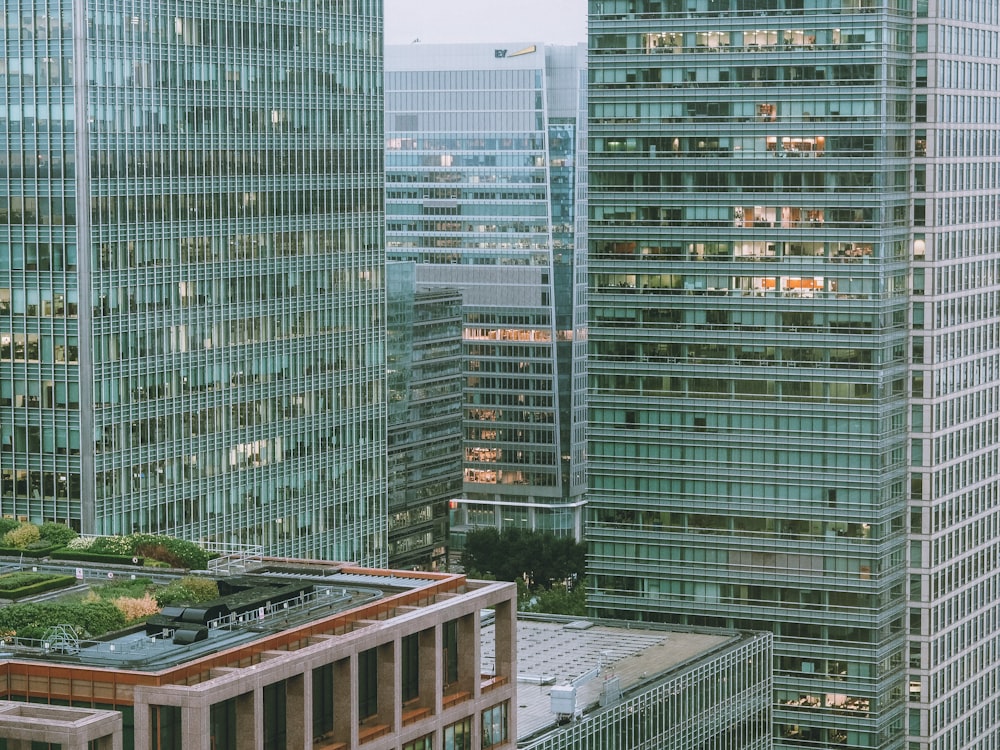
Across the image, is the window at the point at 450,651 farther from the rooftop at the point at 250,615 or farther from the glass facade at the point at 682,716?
the glass facade at the point at 682,716

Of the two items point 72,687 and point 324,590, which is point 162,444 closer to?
point 324,590

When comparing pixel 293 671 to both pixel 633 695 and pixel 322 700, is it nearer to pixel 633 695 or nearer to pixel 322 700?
pixel 322 700

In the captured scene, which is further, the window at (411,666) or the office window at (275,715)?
the window at (411,666)

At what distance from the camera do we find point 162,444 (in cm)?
19950

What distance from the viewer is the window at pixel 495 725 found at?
133 meters

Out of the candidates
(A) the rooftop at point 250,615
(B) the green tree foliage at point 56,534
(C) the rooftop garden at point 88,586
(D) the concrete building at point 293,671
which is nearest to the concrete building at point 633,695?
(D) the concrete building at point 293,671

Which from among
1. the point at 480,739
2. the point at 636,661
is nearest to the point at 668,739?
the point at 636,661

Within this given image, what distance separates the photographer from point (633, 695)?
175375 mm

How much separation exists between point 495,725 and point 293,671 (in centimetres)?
2630

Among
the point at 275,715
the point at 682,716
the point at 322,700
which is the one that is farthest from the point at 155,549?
the point at 682,716

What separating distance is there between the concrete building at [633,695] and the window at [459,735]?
27.1 meters

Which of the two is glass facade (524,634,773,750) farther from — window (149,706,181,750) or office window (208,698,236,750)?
window (149,706,181,750)

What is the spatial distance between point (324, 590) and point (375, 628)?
1047 cm

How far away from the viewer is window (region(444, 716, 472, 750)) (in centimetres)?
12794
